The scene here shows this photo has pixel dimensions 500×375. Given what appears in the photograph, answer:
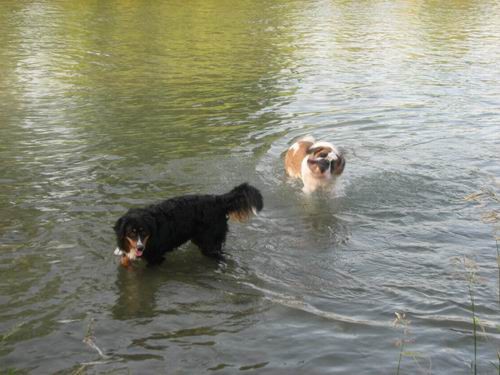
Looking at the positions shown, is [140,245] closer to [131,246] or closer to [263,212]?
[131,246]

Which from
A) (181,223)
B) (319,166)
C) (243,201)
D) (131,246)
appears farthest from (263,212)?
(131,246)

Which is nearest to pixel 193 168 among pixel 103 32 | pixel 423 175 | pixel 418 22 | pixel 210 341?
pixel 423 175

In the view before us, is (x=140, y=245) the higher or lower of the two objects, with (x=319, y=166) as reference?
lower

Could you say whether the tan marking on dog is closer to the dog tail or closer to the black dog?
the black dog

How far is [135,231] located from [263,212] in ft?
8.54

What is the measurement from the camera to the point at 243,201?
6.66 metres

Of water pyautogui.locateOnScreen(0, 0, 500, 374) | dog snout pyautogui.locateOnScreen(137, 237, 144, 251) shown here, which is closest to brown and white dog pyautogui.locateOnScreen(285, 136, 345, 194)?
water pyautogui.locateOnScreen(0, 0, 500, 374)

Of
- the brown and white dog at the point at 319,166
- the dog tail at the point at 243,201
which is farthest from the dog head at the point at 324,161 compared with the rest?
the dog tail at the point at 243,201

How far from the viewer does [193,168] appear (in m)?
9.77

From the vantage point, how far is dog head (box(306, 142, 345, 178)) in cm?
864

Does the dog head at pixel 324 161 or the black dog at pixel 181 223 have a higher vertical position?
the dog head at pixel 324 161

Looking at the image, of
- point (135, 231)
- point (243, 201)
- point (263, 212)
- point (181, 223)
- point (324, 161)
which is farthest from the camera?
point (324, 161)

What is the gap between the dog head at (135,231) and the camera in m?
6.00

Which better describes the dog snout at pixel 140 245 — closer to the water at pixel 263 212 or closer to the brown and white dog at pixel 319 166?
the water at pixel 263 212
